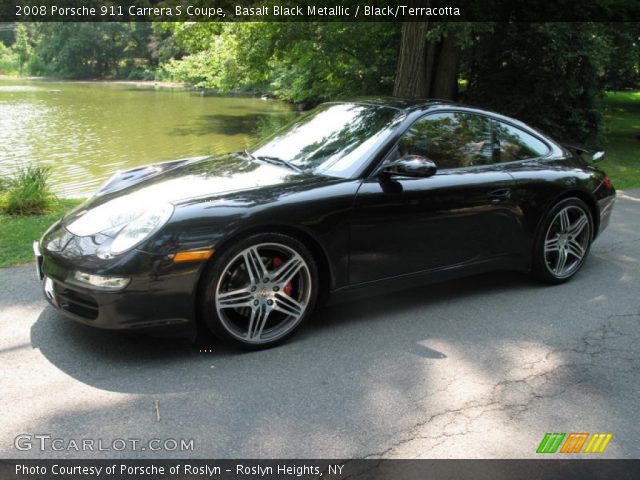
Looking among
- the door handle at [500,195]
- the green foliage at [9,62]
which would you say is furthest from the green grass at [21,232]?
the green foliage at [9,62]

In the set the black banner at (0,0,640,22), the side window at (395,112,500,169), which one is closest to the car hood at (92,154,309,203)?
the side window at (395,112,500,169)

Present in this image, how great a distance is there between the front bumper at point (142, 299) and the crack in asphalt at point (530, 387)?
131 cm

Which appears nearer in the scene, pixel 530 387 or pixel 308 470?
pixel 308 470

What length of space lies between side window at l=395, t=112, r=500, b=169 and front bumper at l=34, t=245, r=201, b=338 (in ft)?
5.67

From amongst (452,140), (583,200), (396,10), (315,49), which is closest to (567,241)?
(583,200)

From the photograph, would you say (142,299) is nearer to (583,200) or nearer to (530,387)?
(530,387)

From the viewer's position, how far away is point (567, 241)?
16.6 ft

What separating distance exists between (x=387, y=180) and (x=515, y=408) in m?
1.63

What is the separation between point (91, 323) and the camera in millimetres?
3338

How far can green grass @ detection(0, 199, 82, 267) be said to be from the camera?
5273 mm

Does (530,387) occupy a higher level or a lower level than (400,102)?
lower

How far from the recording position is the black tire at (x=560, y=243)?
4.85m

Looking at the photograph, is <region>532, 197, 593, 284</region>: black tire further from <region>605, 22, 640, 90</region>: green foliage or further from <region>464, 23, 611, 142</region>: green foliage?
<region>605, 22, 640, 90</region>: green foliage

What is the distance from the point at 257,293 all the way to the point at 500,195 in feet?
6.62
